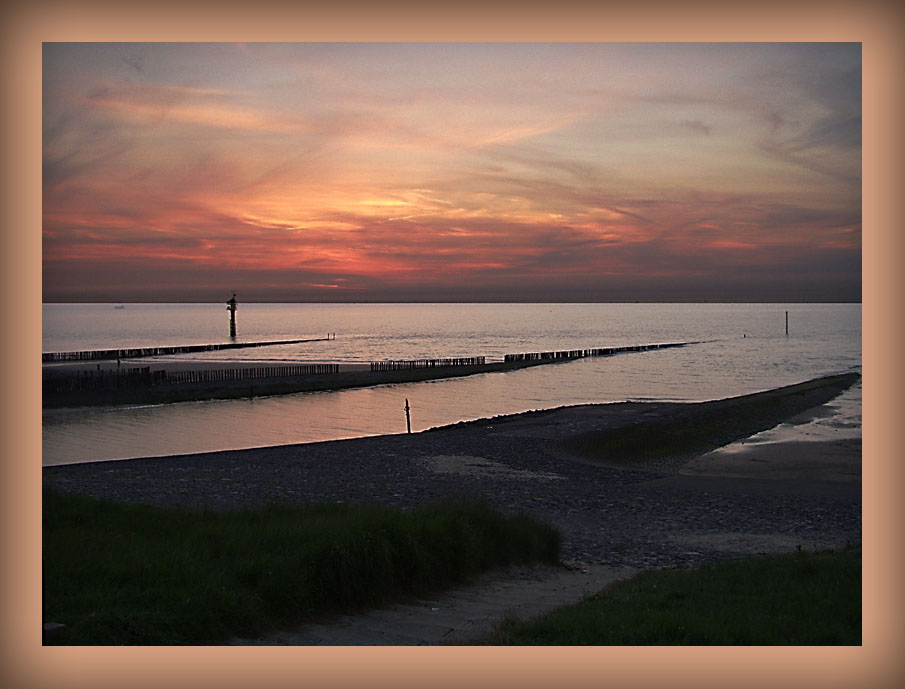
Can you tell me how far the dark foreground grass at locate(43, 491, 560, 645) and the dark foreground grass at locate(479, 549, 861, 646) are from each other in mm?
1663

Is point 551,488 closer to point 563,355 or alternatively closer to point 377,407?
point 377,407

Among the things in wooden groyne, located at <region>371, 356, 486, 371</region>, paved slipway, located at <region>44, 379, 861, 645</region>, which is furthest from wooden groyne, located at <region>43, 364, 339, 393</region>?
paved slipway, located at <region>44, 379, 861, 645</region>

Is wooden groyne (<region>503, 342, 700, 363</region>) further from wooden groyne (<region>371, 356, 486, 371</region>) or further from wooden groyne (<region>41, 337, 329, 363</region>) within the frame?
wooden groyne (<region>41, 337, 329, 363</region>)

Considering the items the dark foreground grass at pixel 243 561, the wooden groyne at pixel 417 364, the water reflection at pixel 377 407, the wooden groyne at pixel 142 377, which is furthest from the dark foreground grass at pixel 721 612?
the wooden groyne at pixel 417 364

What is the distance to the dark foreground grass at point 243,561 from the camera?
6848 millimetres

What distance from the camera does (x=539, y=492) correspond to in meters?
19.2

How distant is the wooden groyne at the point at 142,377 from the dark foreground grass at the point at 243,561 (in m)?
41.3

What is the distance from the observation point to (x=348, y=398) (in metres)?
49.8

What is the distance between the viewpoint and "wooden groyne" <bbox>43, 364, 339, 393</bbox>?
48.6m

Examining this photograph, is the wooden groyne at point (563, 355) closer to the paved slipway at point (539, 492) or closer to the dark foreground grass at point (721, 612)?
the paved slipway at point (539, 492)

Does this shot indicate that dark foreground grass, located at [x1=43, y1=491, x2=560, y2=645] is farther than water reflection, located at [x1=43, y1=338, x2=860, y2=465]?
No

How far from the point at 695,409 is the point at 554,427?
29.1 ft
